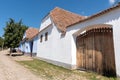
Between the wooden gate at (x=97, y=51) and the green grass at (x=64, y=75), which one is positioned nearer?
the green grass at (x=64, y=75)

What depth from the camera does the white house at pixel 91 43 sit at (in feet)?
20.7

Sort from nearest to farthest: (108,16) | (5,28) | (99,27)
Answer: (108,16)
(99,27)
(5,28)

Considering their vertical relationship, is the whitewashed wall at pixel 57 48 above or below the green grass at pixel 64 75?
above

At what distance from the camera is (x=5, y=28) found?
22.0m

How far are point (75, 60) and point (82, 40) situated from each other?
5.22 feet

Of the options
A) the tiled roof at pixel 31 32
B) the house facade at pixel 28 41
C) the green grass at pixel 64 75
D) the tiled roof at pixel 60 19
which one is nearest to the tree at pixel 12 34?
the house facade at pixel 28 41

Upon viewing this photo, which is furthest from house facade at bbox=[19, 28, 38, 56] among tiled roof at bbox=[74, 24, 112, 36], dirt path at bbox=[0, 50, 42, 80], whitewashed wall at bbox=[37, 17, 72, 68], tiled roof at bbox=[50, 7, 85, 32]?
tiled roof at bbox=[74, 24, 112, 36]

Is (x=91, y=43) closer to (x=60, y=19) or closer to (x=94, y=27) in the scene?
(x=94, y=27)

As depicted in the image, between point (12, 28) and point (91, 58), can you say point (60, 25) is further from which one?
point (12, 28)

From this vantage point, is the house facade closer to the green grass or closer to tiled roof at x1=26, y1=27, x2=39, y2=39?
tiled roof at x1=26, y1=27, x2=39, y2=39

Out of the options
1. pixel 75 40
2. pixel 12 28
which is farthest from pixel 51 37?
pixel 12 28

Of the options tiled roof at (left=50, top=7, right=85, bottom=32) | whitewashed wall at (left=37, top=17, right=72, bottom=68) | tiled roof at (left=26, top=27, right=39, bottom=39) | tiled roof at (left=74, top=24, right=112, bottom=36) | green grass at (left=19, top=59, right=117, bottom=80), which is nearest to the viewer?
green grass at (left=19, top=59, right=117, bottom=80)

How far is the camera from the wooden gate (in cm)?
693

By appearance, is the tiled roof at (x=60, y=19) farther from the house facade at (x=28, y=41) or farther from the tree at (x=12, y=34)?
the tree at (x=12, y=34)
